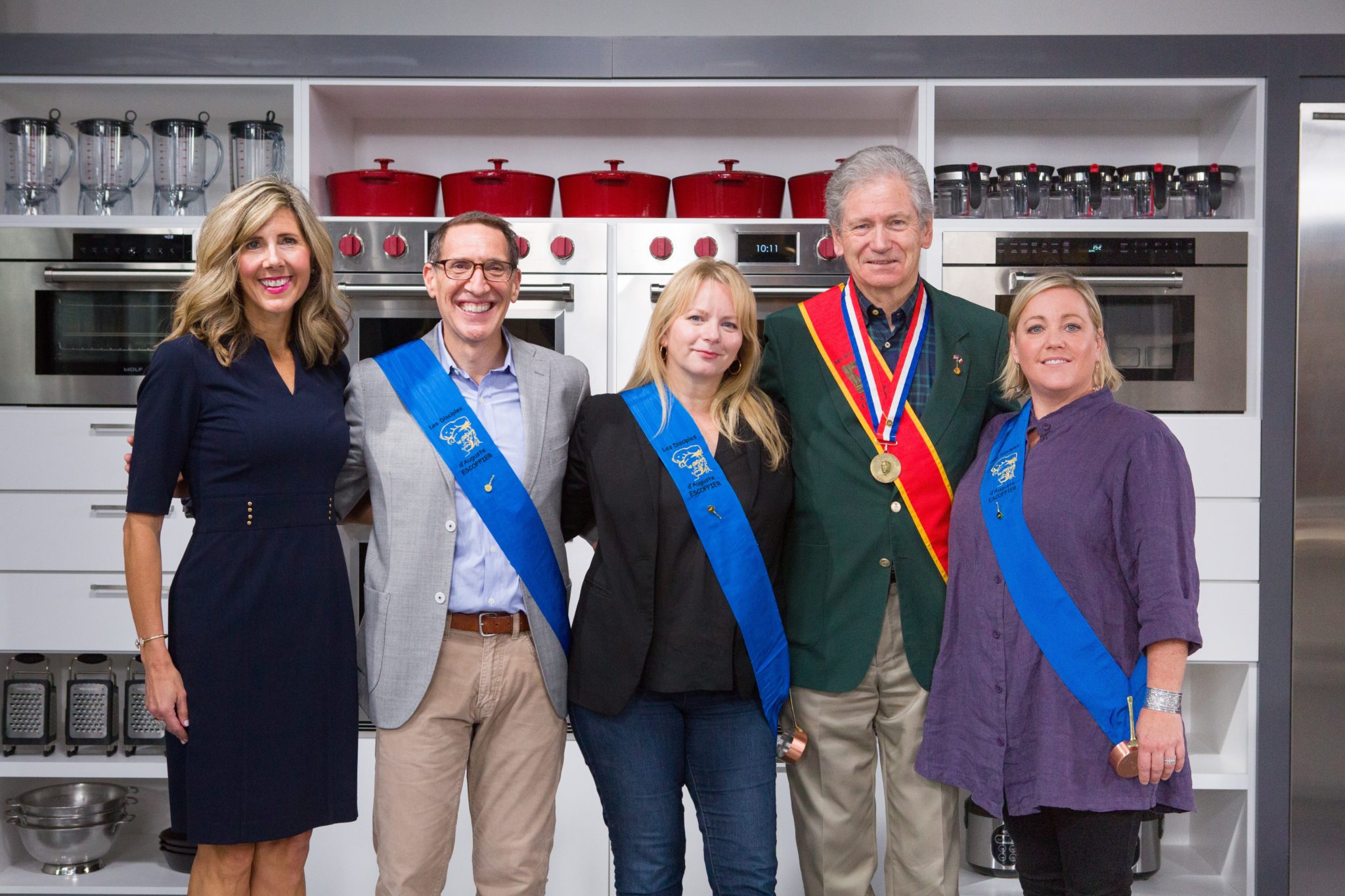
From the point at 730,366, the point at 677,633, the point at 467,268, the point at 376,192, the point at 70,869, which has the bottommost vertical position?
the point at 70,869

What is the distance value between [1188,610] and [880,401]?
57 centimetres

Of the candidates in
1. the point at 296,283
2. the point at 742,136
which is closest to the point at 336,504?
the point at 296,283

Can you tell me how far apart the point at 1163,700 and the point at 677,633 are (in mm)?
721

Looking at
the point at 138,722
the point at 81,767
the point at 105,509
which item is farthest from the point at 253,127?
the point at 81,767

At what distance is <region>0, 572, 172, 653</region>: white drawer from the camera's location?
109 inches

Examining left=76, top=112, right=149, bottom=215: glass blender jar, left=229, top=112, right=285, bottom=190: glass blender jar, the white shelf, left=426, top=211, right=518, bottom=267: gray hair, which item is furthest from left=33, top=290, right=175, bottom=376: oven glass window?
left=426, top=211, right=518, bottom=267: gray hair

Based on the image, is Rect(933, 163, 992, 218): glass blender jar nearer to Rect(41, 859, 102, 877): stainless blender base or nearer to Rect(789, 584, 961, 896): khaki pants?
Rect(789, 584, 961, 896): khaki pants

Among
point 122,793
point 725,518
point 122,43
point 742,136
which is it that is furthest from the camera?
point 742,136

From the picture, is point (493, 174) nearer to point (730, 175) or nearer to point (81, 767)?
point (730, 175)

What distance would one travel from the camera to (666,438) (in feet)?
5.64

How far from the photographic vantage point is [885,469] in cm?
177

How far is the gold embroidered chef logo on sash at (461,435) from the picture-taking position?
5.65 feet

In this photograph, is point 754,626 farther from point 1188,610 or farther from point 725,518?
point 1188,610

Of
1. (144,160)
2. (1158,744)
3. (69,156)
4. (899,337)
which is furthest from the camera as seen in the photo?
(69,156)
